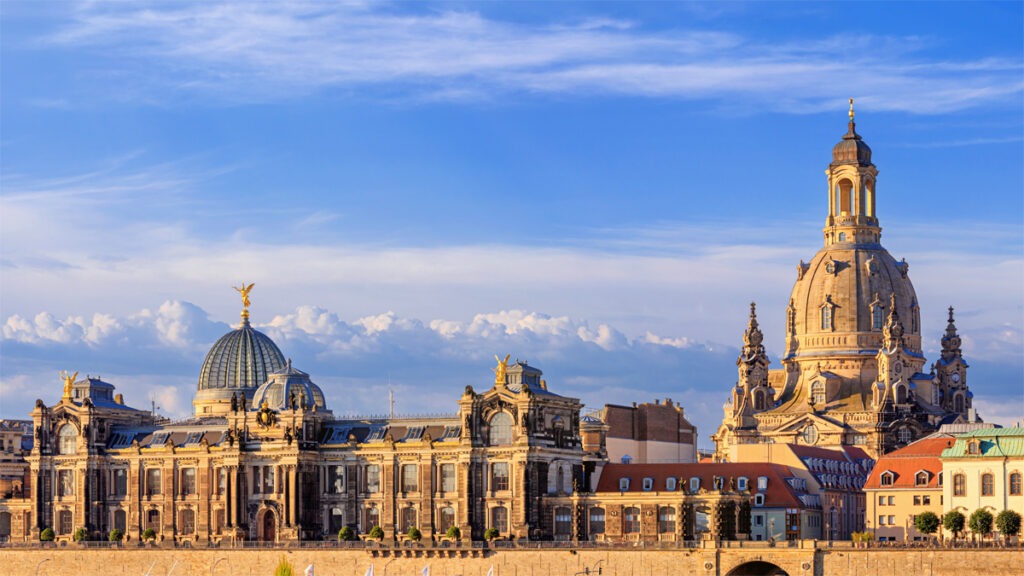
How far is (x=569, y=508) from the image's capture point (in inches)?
7210

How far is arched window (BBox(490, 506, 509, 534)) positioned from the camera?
183 metres

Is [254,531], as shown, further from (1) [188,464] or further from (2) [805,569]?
(2) [805,569]

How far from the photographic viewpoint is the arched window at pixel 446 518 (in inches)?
7298

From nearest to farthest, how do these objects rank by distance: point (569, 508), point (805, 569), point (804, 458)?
point (805, 569) < point (569, 508) < point (804, 458)

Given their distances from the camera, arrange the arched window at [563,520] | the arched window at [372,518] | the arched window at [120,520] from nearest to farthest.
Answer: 1. the arched window at [563,520]
2. the arched window at [372,518]
3. the arched window at [120,520]

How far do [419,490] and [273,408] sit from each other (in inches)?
658

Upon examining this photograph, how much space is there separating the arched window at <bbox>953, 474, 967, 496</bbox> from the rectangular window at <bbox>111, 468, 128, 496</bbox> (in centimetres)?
7263

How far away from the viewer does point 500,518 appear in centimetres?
18375

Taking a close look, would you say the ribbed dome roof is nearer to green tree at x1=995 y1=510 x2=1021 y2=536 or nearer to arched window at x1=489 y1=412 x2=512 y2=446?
arched window at x1=489 y1=412 x2=512 y2=446

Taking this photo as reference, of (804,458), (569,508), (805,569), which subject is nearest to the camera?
(805,569)

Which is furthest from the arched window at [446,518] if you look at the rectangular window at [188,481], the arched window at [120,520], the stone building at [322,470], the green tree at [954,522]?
the green tree at [954,522]

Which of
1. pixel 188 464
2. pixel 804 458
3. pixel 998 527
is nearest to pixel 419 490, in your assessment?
pixel 188 464

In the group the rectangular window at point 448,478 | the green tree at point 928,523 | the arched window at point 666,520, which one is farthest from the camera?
the rectangular window at point 448,478

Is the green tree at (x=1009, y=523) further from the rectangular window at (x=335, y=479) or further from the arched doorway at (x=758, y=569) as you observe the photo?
the rectangular window at (x=335, y=479)
